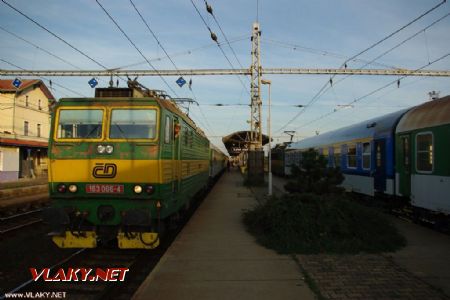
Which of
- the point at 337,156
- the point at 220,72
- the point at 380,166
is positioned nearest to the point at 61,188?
the point at 380,166

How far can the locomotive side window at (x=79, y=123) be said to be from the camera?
760 centimetres

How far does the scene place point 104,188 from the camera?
288 inches

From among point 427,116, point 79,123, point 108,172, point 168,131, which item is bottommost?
point 108,172

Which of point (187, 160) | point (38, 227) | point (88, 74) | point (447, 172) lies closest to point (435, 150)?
point (447, 172)

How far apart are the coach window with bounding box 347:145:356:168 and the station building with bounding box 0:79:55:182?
24829mm

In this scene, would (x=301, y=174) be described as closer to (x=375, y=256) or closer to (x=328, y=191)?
(x=328, y=191)

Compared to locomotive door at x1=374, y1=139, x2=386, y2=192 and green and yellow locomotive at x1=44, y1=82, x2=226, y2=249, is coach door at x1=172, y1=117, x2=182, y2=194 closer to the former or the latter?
green and yellow locomotive at x1=44, y1=82, x2=226, y2=249

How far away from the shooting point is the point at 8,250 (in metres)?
8.27

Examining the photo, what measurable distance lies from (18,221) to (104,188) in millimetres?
6410

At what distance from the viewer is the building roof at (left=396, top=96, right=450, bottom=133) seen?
9312mm

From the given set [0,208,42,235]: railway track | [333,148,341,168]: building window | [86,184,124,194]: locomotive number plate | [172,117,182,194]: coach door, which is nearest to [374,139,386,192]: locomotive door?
[333,148,341,168]: building window

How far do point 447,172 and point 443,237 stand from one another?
1.45 m

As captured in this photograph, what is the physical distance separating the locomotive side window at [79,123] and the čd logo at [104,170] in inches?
24.3

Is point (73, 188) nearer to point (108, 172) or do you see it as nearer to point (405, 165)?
point (108, 172)
